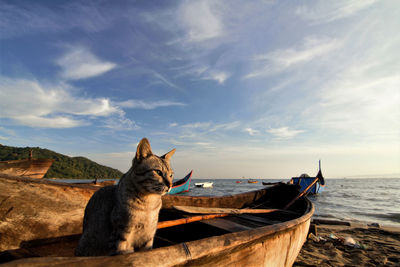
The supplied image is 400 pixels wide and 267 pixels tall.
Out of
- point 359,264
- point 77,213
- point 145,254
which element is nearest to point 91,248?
→ point 145,254

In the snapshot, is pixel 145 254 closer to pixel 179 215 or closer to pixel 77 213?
pixel 77 213

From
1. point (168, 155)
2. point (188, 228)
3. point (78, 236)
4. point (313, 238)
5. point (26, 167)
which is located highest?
point (168, 155)

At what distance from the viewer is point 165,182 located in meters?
2.05

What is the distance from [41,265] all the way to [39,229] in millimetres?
2298

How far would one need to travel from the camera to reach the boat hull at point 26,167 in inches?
341

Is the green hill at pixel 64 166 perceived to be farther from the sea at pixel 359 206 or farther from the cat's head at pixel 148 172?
the cat's head at pixel 148 172

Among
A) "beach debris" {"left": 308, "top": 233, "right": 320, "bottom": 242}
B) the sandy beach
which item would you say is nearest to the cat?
Result: the sandy beach

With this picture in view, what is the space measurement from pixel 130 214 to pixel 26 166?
36.1ft

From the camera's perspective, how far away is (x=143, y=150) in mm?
2111

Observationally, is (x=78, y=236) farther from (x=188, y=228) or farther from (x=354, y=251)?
(x=354, y=251)

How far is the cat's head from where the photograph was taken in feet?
6.35

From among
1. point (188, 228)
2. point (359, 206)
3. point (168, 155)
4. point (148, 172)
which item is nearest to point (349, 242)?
point (188, 228)

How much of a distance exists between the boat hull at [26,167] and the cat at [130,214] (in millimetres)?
9777

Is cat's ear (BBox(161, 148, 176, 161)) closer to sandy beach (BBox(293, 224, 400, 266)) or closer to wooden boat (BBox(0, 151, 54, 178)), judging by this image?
sandy beach (BBox(293, 224, 400, 266))
